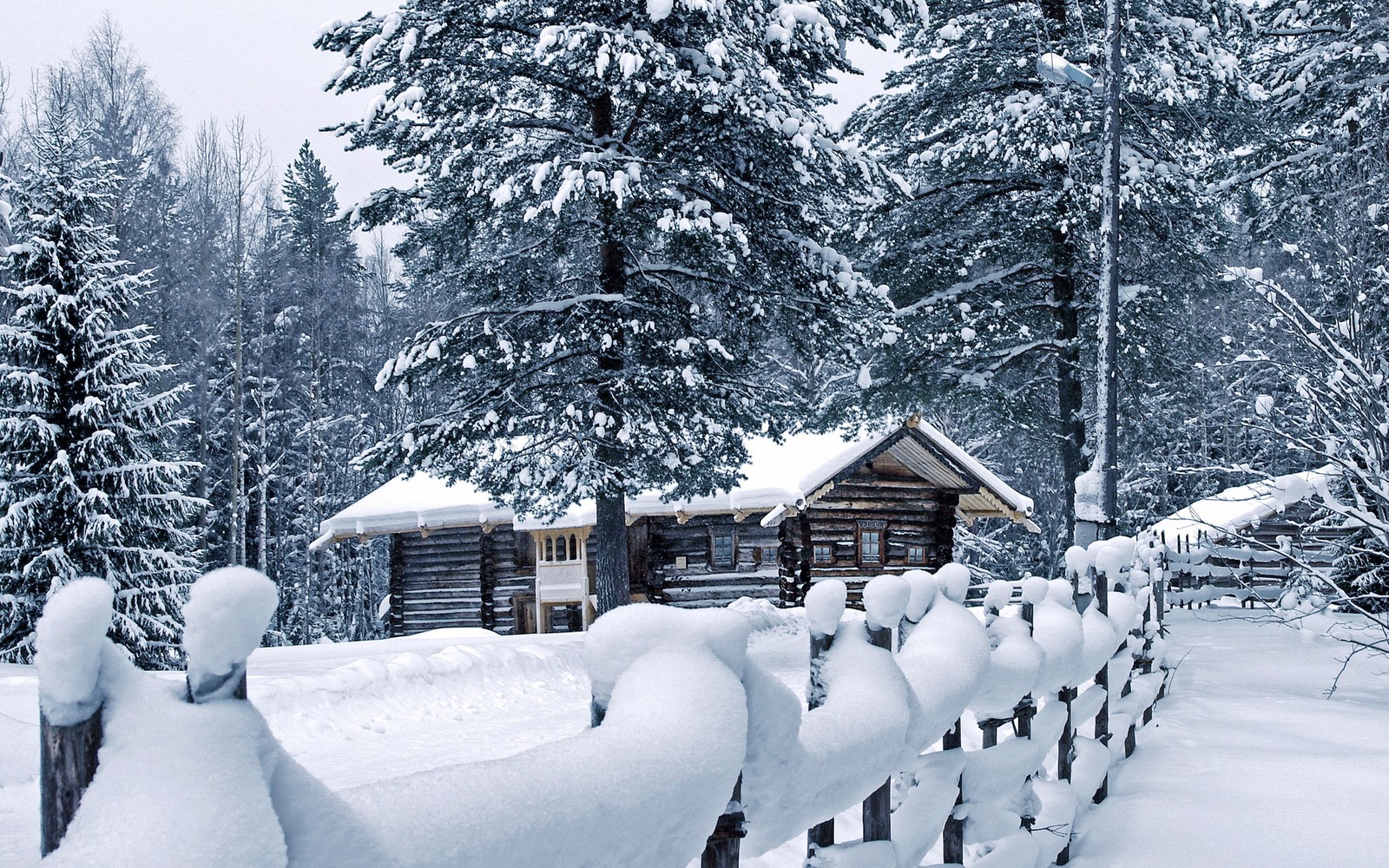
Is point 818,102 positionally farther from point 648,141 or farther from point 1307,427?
point 1307,427

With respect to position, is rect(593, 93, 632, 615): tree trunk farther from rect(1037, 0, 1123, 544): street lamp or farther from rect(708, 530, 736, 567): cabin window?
rect(708, 530, 736, 567): cabin window

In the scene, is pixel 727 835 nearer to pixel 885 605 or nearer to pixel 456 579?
pixel 885 605

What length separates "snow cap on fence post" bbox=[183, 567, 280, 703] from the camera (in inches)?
41.7

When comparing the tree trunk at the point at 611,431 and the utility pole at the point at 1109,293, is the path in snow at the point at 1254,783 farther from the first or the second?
the tree trunk at the point at 611,431

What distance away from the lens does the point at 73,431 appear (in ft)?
53.1

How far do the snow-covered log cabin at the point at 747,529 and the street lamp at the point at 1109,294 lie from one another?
7752 mm

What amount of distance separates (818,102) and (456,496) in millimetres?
11903

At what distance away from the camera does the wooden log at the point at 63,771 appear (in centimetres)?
106

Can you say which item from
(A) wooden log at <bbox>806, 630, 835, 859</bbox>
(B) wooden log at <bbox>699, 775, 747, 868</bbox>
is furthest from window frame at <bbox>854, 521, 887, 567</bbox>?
(B) wooden log at <bbox>699, 775, 747, 868</bbox>

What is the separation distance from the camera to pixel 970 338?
55.3 feet

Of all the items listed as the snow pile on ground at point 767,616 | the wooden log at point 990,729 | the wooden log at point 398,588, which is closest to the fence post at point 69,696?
the wooden log at point 990,729

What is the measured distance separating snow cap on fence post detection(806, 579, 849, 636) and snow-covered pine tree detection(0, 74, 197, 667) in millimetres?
15971

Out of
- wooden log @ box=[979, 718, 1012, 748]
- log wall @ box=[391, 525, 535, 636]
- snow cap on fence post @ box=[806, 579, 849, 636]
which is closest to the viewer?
snow cap on fence post @ box=[806, 579, 849, 636]

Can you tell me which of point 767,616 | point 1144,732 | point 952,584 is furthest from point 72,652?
point 767,616
